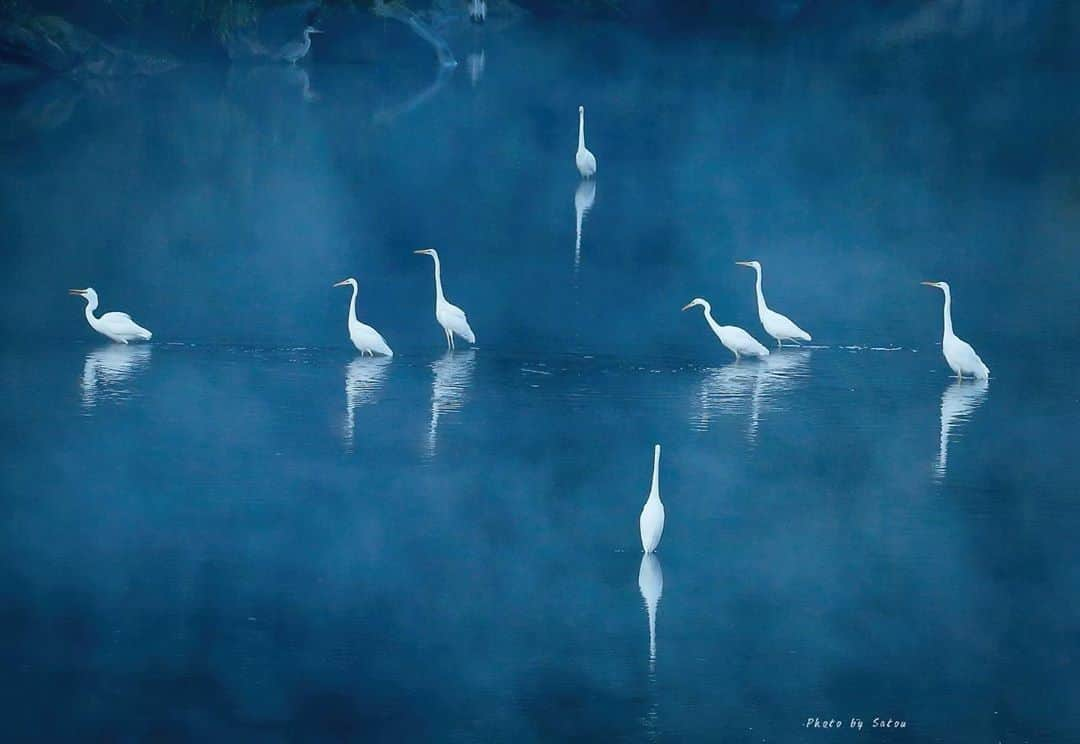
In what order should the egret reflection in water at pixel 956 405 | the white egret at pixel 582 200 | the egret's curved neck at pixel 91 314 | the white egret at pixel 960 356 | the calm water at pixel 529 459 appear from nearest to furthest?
the calm water at pixel 529 459 < the egret reflection in water at pixel 956 405 < the white egret at pixel 960 356 < the egret's curved neck at pixel 91 314 < the white egret at pixel 582 200

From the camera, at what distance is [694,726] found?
7.30 metres

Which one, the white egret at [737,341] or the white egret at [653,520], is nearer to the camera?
the white egret at [653,520]

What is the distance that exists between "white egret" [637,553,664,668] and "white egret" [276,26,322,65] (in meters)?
32.0

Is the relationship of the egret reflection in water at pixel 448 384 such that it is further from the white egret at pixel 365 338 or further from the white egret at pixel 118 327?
the white egret at pixel 118 327

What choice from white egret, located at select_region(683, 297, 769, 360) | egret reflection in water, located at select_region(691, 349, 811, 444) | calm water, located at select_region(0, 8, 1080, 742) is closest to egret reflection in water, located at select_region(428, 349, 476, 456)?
calm water, located at select_region(0, 8, 1080, 742)

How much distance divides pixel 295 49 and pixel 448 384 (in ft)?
92.9

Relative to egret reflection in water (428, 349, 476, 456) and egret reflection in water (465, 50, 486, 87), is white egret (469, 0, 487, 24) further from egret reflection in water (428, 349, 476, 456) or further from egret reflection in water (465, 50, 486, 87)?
egret reflection in water (428, 349, 476, 456)

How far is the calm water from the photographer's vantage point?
7.69 m

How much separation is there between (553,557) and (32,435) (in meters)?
3.85

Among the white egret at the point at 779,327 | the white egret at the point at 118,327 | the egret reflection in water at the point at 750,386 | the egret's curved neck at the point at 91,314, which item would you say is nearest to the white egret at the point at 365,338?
the white egret at the point at 118,327

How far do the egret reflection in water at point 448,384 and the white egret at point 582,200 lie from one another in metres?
5.15

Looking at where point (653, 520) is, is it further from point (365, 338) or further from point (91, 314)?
point (91, 314)

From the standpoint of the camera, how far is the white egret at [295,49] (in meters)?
39.6

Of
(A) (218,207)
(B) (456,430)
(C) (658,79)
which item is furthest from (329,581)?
(C) (658,79)
